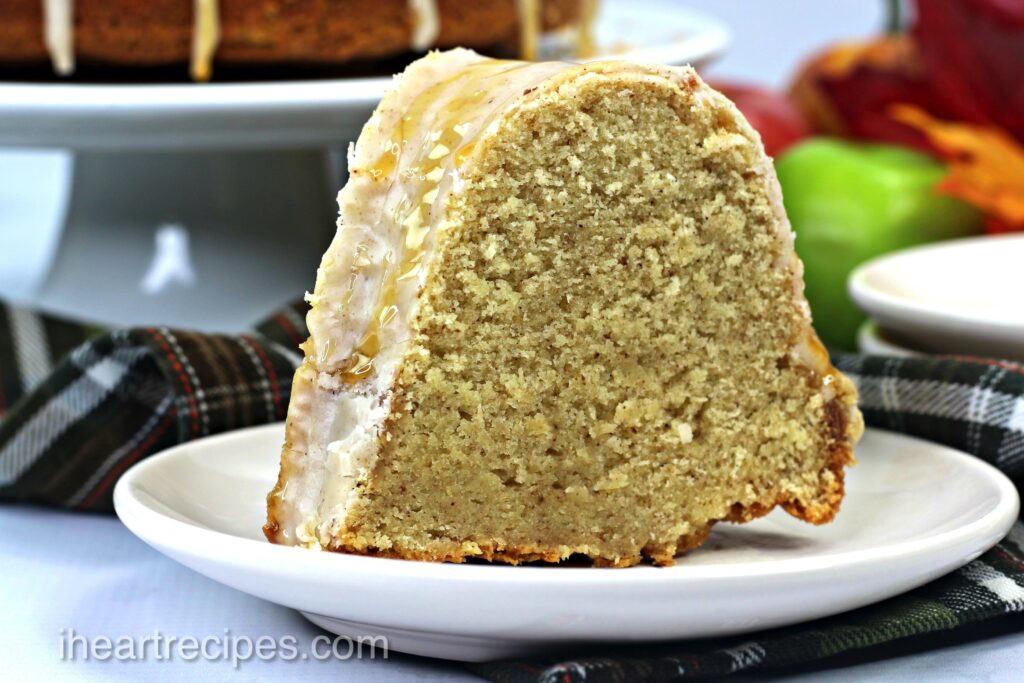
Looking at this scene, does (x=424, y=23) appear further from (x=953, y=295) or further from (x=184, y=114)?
(x=953, y=295)

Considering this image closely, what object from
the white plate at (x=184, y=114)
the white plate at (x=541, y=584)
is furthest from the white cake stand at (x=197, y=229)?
the white plate at (x=541, y=584)

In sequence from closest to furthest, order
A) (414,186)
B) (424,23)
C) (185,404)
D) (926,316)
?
(414,186) < (185,404) < (926,316) < (424,23)

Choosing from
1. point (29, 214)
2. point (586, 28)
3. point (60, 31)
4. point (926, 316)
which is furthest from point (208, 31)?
point (29, 214)

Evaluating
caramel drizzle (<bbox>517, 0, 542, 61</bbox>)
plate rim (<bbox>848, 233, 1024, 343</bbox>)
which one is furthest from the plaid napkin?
caramel drizzle (<bbox>517, 0, 542, 61</bbox>)

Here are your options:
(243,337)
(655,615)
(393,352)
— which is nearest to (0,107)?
(243,337)

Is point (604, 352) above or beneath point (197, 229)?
above

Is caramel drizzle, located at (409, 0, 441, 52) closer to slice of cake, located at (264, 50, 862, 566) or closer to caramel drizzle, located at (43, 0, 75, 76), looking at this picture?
caramel drizzle, located at (43, 0, 75, 76)
